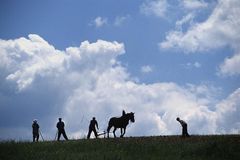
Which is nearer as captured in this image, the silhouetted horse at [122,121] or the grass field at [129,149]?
the grass field at [129,149]

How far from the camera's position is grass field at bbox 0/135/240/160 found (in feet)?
113

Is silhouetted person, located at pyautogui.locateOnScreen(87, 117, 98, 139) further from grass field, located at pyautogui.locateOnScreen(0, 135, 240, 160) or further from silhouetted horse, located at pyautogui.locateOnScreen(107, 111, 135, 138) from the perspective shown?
grass field, located at pyautogui.locateOnScreen(0, 135, 240, 160)

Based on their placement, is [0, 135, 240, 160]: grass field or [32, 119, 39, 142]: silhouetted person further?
[32, 119, 39, 142]: silhouetted person

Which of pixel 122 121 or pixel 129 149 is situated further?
pixel 122 121

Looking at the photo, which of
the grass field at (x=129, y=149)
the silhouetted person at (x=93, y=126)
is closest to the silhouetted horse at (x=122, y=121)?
the silhouetted person at (x=93, y=126)

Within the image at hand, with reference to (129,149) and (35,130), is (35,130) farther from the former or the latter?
(129,149)

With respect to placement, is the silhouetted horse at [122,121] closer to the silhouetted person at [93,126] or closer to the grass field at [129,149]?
the silhouetted person at [93,126]

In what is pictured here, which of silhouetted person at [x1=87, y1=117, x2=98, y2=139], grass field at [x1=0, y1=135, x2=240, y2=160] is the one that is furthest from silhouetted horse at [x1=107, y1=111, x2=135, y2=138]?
grass field at [x1=0, y1=135, x2=240, y2=160]

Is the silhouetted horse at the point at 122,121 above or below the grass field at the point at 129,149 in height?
above

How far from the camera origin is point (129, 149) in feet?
121

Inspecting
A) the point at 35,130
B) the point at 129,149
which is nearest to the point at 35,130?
the point at 35,130

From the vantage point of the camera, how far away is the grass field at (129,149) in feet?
113

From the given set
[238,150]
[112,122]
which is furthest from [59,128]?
[238,150]

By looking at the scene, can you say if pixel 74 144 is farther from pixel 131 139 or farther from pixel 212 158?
pixel 212 158
